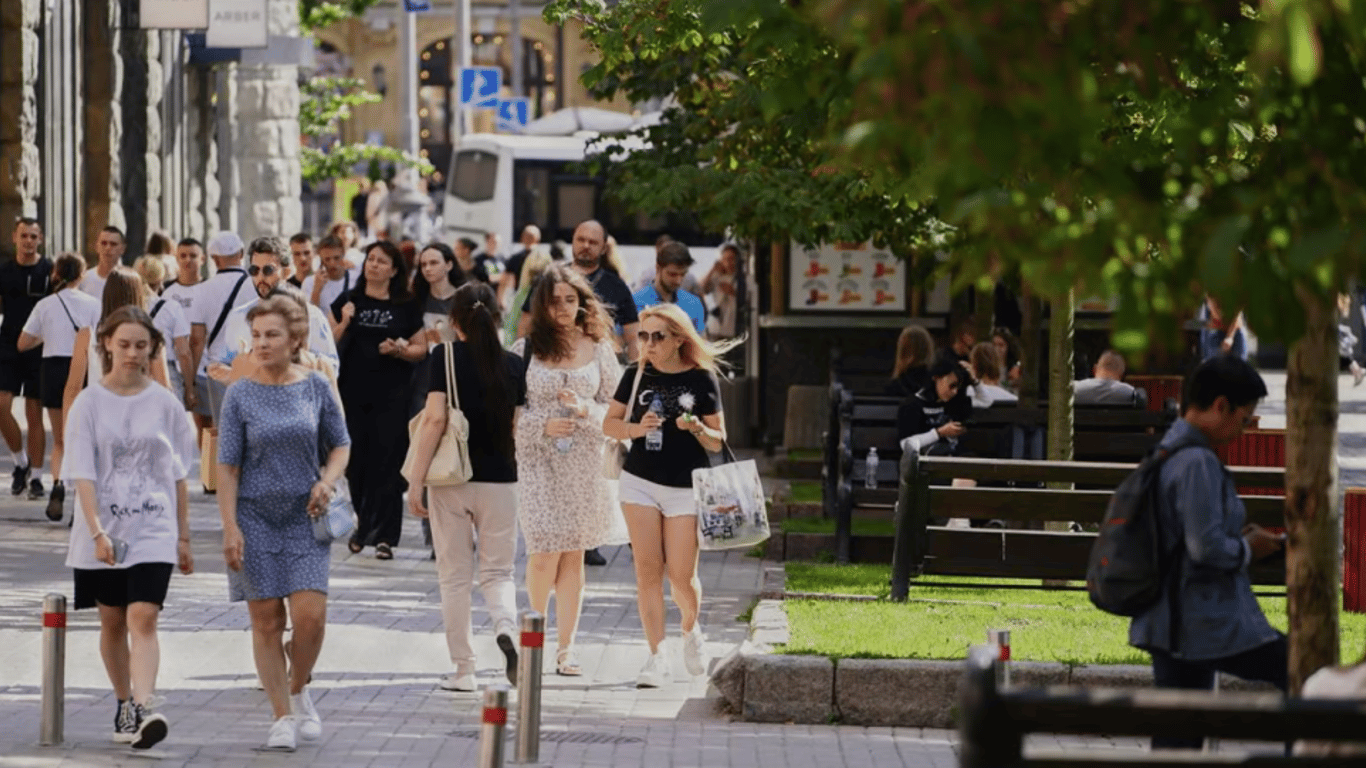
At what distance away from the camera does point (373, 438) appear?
14961mm

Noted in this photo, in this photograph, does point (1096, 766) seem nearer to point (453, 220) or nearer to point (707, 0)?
point (707, 0)

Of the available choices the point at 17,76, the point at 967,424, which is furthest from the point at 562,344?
the point at 17,76

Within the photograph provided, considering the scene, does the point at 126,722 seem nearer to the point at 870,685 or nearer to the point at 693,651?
the point at 693,651

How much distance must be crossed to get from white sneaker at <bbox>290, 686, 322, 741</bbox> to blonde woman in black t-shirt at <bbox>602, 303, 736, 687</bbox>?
1886mm

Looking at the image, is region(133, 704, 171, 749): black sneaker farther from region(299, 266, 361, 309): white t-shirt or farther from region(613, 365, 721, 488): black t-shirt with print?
region(299, 266, 361, 309): white t-shirt

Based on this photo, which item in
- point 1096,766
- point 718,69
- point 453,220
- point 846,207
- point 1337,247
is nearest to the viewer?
point 1337,247

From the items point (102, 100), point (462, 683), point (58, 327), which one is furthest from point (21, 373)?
point (102, 100)

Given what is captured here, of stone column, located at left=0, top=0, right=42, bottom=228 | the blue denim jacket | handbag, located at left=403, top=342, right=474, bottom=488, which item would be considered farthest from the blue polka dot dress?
stone column, located at left=0, top=0, right=42, bottom=228

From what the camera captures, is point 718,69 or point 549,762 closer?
point 549,762

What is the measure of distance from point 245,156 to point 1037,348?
1718 cm

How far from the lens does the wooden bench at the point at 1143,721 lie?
4793mm

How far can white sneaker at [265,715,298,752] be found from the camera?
9.16 metres

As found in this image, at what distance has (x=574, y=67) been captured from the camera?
82.2 m

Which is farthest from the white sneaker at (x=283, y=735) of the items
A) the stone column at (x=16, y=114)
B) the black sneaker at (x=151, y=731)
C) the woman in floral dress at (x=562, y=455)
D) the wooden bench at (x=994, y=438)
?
the stone column at (x=16, y=114)
